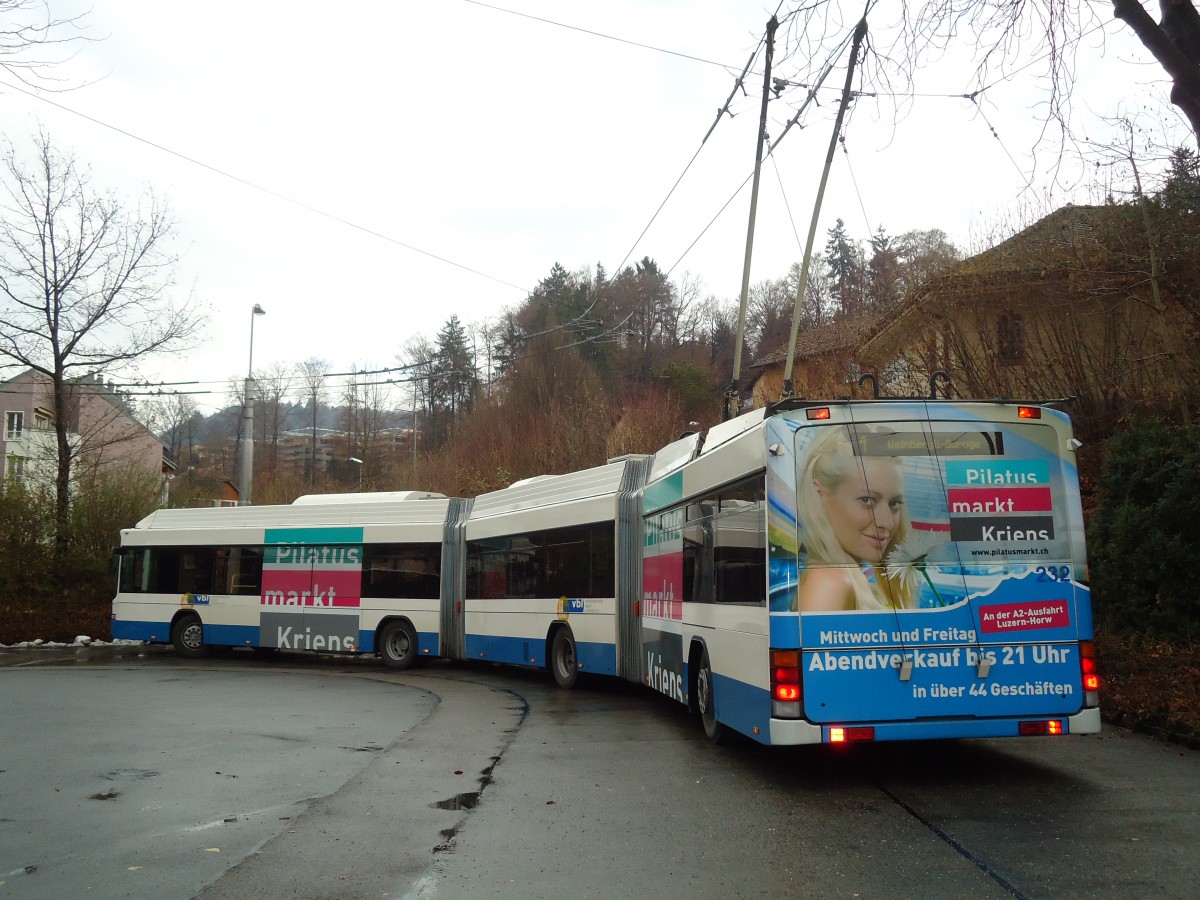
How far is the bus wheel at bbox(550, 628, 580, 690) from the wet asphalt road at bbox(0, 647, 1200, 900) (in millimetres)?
2823

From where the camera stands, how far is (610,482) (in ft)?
48.2

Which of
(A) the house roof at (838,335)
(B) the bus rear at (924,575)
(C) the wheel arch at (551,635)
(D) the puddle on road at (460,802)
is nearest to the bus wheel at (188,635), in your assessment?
(C) the wheel arch at (551,635)

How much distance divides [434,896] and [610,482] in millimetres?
9549

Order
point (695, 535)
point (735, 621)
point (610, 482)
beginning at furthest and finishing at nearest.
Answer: point (610, 482) → point (695, 535) → point (735, 621)

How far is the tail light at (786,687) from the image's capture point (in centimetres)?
739

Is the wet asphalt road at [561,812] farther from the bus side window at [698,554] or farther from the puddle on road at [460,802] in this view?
the bus side window at [698,554]

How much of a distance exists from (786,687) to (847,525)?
123 cm

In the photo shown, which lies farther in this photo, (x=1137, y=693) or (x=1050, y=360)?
(x=1050, y=360)

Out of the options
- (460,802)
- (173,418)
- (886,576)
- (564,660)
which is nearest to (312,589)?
(564,660)

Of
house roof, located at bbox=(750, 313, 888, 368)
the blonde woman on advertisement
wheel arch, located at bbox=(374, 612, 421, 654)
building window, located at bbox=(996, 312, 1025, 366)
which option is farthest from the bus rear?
house roof, located at bbox=(750, 313, 888, 368)

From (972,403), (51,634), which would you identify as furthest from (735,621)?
(51,634)

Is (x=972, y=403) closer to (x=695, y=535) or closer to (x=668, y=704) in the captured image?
(x=695, y=535)

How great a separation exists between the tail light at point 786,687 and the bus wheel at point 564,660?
793 centimetres

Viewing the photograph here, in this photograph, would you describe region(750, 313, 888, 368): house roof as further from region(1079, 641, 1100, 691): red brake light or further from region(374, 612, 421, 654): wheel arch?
region(1079, 641, 1100, 691): red brake light
